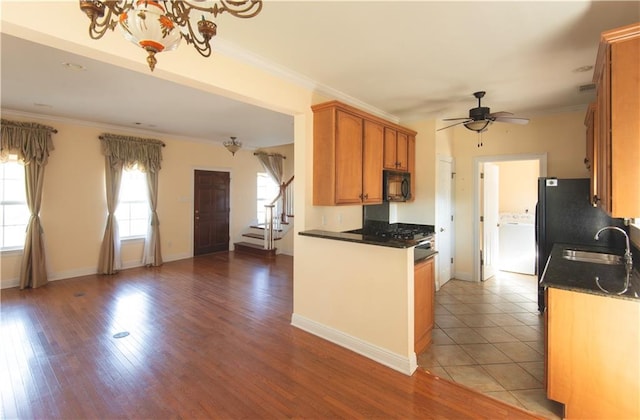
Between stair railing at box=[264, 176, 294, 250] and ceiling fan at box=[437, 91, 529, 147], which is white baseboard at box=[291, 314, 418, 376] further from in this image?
stair railing at box=[264, 176, 294, 250]

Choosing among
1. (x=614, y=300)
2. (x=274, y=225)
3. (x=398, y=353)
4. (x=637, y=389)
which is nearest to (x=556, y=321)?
(x=614, y=300)

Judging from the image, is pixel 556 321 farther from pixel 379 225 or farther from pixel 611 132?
pixel 379 225

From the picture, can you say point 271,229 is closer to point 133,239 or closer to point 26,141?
point 133,239

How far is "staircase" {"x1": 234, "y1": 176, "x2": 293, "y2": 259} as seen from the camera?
6988mm

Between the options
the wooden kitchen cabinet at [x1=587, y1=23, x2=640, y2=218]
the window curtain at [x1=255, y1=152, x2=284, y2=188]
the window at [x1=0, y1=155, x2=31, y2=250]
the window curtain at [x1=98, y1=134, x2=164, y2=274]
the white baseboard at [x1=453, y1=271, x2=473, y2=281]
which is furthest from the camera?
the window curtain at [x1=255, y1=152, x2=284, y2=188]

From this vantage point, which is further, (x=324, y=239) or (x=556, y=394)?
(x=324, y=239)

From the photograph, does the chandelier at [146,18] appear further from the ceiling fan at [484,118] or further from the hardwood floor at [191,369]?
the ceiling fan at [484,118]

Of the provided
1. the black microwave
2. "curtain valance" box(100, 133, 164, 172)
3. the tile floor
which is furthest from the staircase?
the tile floor

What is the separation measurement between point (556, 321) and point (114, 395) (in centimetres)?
308

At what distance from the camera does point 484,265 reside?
16.8 feet

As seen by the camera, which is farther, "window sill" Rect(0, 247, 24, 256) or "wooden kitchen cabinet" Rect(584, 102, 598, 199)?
"window sill" Rect(0, 247, 24, 256)

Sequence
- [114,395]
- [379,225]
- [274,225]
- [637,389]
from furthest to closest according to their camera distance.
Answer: [274,225], [379,225], [114,395], [637,389]

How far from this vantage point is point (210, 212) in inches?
287

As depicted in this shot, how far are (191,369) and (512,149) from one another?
516 cm
